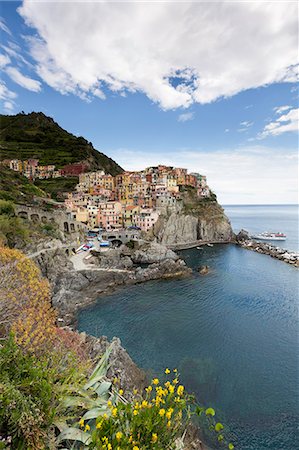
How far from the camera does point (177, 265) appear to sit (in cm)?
3678

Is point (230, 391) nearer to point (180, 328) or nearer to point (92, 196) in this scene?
point (180, 328)

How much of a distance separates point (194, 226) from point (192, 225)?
920 mm

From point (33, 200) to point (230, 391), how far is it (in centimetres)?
4549

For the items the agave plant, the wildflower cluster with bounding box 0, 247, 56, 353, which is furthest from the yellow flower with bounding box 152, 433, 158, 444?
the wildflower cluster with bounding box 0, 247, 56, 353

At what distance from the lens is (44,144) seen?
9600 centimetres

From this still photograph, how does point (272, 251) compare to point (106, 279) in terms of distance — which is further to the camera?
point (272, 251)

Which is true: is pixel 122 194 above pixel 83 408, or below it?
above

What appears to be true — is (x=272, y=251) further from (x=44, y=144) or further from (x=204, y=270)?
(x=44, y=144)

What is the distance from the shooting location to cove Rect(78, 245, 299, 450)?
41.9ft

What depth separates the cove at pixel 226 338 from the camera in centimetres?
1278

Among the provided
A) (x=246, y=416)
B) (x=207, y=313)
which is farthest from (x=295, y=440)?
(x=207, y=313)

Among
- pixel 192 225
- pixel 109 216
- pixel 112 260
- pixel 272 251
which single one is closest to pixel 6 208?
pixel 112 260

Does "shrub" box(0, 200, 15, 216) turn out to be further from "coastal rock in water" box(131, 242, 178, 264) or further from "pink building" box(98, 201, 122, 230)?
"pink building" box(98, 201, 122, 230)

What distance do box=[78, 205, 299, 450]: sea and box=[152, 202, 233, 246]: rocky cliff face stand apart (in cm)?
1856
